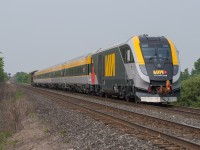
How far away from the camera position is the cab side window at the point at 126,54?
1974 cm

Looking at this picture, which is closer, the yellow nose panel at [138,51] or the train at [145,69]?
the train at [145,69]

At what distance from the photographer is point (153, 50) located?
19.4 meters

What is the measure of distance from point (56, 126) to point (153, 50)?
858 centimetres

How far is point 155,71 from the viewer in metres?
18.7

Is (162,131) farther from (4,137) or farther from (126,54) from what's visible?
(126,54)

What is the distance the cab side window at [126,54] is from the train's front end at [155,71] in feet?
1.61

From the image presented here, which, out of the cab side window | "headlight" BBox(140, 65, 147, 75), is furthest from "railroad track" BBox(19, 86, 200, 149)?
the cab side window

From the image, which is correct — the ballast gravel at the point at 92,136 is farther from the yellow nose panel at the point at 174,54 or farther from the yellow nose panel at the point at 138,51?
the yellow nose panel at the point at 174,54

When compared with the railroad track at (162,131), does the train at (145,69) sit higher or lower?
higher

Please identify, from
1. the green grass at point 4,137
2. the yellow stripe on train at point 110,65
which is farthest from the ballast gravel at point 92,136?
the yellow stripe on train at point 110,65

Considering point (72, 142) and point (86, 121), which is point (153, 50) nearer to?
point (86, 121)

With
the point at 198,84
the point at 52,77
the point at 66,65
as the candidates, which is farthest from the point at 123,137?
the point at 52,77

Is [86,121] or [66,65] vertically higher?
[66,65]

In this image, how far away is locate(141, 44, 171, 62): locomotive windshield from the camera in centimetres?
1916
